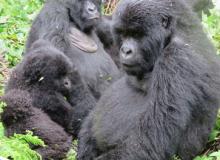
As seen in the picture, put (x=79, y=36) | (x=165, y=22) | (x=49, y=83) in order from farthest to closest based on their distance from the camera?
(x=79, y=36)
(x=49, y=83)
(x=165, y=22)

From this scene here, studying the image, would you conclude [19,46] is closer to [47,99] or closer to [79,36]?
[79,36]

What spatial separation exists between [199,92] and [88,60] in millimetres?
3033

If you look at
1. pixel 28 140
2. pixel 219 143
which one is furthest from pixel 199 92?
pixel 28 140

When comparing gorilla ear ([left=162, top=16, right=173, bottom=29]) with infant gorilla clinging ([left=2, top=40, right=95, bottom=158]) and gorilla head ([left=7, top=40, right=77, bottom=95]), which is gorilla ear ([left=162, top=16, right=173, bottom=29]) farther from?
gorilla head ([left=7, top=40, right=77, bottom=95])

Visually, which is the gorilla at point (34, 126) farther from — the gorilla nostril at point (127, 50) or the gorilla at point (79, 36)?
the gorilla at point (79, 36)

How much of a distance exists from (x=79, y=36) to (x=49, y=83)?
5.52 feet

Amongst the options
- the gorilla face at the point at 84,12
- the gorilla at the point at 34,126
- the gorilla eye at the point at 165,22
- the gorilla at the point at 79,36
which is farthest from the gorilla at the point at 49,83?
the gorilla eye at the point at 165,22

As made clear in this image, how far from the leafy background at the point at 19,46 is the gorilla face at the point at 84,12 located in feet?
3.51

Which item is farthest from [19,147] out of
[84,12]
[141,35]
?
[84,12]

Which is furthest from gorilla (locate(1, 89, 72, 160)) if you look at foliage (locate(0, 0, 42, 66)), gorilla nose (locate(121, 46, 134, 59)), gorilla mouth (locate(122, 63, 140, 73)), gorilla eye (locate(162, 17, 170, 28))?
foliage (locate(0, 0, 42, 66))

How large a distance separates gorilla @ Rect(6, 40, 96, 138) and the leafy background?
0.56 meters

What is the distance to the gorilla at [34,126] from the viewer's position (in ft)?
16.5

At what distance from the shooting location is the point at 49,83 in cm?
588

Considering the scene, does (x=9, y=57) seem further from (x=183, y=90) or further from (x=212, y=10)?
(x=183, y=90)
